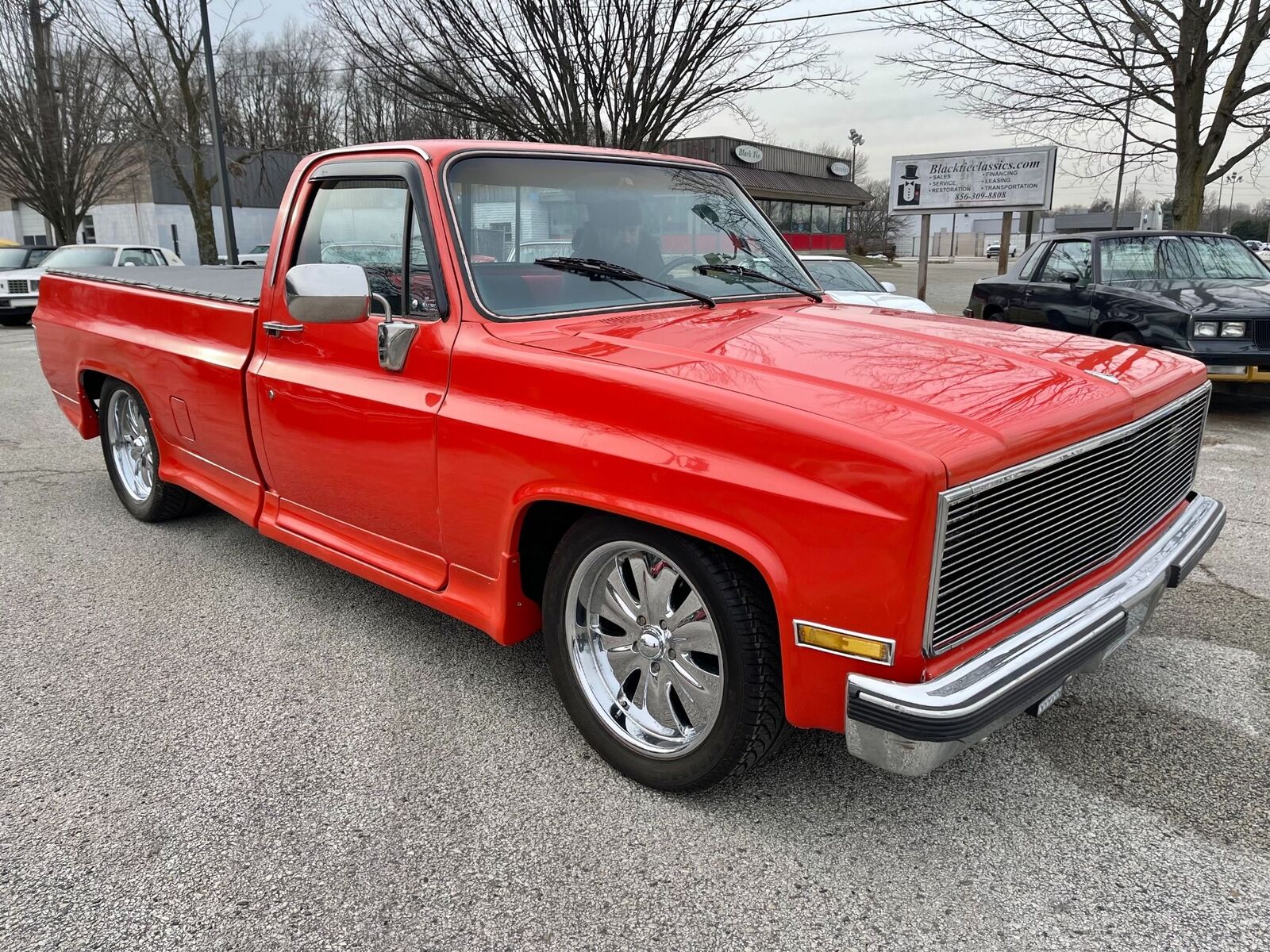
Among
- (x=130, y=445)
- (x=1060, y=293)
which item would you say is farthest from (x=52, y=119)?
(x=1060, y=293)

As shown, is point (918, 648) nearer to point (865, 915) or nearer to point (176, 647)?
point (865, 915)

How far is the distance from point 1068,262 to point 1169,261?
86 cm

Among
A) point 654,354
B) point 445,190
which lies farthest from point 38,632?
point 654,354

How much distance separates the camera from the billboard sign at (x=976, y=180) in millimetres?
17047

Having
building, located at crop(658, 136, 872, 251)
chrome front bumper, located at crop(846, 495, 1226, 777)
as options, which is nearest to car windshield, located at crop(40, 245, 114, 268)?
chrome front bumper, located at crop(846, 495, 1226, 777)

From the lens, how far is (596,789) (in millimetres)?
2744

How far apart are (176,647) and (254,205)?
42.5 meters

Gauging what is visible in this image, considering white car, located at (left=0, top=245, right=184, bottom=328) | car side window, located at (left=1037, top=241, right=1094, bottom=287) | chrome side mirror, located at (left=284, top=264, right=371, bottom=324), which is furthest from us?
white car, located at (left=0, top=245, right=184, bottom=328)

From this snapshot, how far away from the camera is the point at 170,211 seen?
124 feet

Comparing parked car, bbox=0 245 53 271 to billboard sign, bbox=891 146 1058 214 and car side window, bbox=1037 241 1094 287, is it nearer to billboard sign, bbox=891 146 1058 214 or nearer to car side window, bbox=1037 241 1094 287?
billboard sign, bbox=891 146 1058 214

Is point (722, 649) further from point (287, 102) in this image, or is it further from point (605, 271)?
point (287, 102)

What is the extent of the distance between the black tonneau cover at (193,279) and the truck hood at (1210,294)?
7148mm

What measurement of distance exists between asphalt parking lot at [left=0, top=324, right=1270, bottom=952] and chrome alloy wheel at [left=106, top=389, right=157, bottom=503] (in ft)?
4.56

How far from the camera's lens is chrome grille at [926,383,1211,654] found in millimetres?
2090
